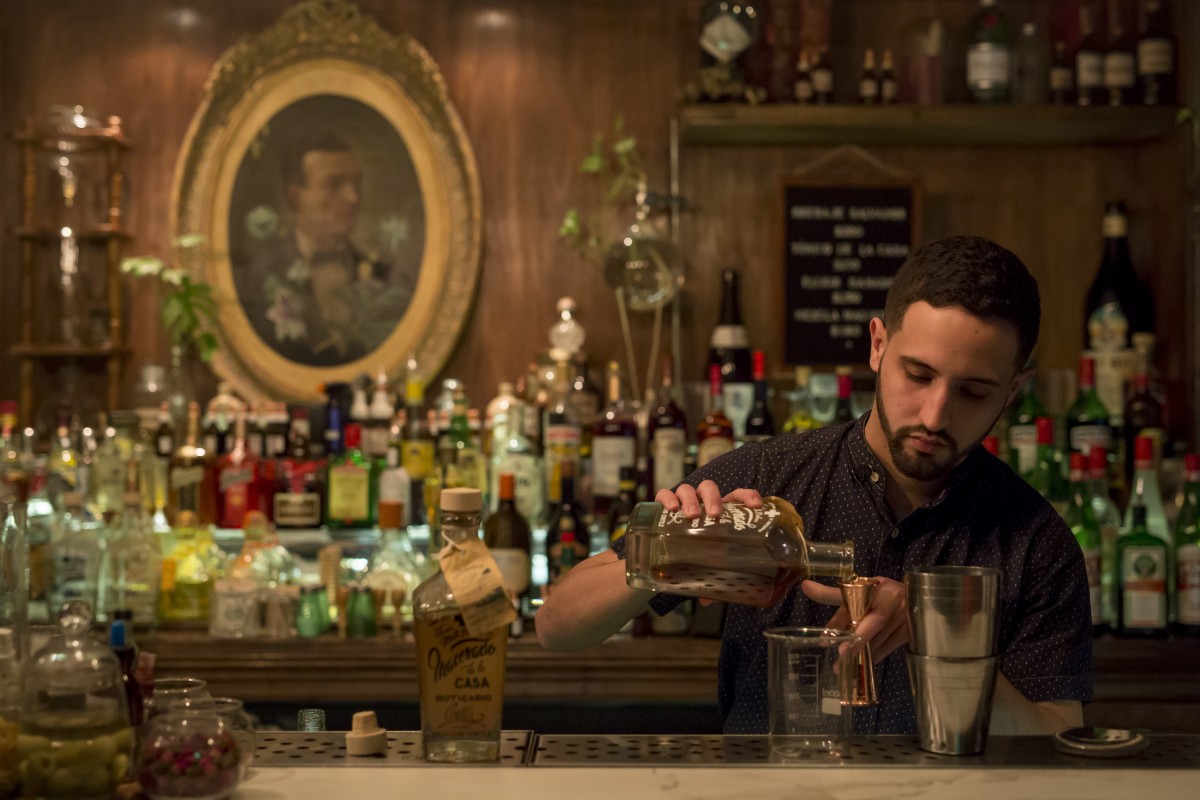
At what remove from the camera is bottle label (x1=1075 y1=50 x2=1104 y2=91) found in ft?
11.1

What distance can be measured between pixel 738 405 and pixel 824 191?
0.62m

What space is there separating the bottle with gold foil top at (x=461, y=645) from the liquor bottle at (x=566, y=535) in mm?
1823

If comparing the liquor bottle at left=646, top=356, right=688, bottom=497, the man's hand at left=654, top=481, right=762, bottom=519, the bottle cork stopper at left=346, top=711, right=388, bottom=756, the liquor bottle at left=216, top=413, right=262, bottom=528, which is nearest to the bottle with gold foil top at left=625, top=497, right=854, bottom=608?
the man's hand at left=654, top=481, right=762, bottom=519

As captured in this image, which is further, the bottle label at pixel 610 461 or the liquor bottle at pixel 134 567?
the bottle label at pixel 610 461

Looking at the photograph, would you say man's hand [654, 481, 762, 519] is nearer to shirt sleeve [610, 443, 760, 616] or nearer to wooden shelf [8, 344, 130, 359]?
shirt sleeve [610, 443, 760, 616]

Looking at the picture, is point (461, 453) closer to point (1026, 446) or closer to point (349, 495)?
point (349, 495)

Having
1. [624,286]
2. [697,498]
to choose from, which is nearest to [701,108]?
[624,286]

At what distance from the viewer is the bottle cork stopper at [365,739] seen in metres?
1.30

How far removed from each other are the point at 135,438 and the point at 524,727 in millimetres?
1273

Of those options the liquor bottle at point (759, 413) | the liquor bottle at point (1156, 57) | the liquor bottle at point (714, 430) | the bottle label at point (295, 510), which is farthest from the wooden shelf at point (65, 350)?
the liquor bottle at point (1156, 57)

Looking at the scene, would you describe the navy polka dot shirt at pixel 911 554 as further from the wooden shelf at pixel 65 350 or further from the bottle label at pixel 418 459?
the wooden shelf at pixel 65 350

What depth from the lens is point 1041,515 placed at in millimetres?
1830

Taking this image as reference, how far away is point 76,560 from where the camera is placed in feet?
10.5

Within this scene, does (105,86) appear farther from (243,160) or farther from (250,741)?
(250,741)
